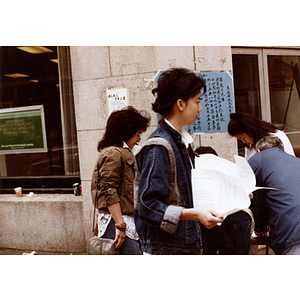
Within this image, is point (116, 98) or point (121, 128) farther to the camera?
point (116, 98)

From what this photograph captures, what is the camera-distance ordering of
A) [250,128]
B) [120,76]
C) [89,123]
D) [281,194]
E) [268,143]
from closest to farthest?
[281,194]
[268,143]
[250,128]
[120,76]
[89,123]

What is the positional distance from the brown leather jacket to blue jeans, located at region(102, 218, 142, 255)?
0.52 feet

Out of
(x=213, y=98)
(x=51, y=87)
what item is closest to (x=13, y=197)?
(x=51, y=87)

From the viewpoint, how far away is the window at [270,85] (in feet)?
14.3

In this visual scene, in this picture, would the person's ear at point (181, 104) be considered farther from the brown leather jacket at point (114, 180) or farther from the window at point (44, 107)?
the window at point (44, 107)

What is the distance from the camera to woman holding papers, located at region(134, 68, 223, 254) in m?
1.71

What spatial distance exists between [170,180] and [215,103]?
2251mm

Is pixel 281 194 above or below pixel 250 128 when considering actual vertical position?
below

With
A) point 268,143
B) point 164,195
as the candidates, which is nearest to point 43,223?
point 164,195

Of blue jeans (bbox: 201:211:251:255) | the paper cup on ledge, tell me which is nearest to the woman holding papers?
blue jeans (bbox: 201:211:251:255)

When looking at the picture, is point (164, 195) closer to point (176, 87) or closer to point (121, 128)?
point (176, 87)

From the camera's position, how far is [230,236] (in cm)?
201

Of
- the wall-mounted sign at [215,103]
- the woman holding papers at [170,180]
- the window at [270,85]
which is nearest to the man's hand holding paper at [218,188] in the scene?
the woman holding papers at [170,180]

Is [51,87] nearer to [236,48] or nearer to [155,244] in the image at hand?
[236,48]
